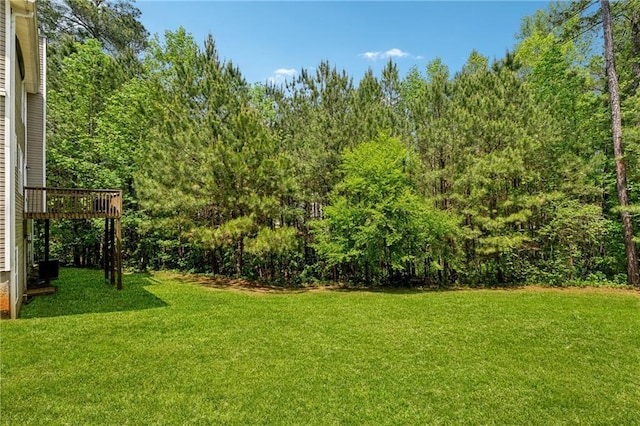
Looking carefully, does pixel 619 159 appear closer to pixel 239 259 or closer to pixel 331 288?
pixel 331 288

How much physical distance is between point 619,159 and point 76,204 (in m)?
17.4

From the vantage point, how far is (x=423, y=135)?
13.5 metres

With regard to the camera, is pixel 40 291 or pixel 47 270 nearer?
pixel 40 291

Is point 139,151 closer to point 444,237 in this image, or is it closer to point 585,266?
point 444,237

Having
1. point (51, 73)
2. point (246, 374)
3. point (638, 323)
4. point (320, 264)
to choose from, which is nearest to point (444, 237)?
point (320, 264)

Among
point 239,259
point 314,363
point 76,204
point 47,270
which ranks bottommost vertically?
point 314,363

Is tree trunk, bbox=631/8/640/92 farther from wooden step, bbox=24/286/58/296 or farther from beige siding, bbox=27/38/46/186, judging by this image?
beige siding, bbox=27/38/46/186

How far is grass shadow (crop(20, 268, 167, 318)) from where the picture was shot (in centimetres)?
776

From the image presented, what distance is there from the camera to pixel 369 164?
1176 cm

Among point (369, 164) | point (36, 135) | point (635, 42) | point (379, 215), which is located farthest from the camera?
point (635, 42)

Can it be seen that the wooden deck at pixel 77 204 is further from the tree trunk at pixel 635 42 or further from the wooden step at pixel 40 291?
the tree trunk at pixel 635 42

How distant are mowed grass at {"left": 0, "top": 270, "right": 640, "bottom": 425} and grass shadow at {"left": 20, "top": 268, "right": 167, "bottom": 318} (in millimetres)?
71

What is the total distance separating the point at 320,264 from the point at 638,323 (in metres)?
9.84

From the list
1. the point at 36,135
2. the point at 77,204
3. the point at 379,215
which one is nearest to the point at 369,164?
the point at 379,215
